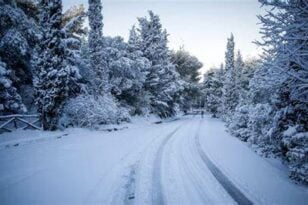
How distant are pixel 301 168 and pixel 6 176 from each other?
8255 millimetres

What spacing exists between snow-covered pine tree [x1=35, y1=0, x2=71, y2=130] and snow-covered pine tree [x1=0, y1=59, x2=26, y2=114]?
1269 millimetres

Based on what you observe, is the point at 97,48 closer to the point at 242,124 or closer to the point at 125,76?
the point at 125,76

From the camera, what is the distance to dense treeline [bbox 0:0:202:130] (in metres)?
17.2

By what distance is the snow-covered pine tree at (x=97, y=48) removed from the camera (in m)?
22.8

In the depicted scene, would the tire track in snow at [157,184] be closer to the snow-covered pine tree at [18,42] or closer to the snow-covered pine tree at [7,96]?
the snow-covered pine tree at [7,96]

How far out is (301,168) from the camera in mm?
7566

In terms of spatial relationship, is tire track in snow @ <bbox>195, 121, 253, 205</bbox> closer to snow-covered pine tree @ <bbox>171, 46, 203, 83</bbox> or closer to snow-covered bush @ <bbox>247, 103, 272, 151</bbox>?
snow-covered bush @ <bbox>247, 103, 272, 151</bbox>

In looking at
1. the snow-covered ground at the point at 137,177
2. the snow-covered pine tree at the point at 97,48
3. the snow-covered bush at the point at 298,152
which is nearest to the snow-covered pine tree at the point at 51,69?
the snow-covered ground at the point at 137,177

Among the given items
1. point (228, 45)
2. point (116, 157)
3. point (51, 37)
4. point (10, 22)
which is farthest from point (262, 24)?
point (228, 45)

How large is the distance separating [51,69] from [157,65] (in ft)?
67.6

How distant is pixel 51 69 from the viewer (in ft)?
56.8

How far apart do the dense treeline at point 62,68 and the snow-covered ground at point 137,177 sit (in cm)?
548

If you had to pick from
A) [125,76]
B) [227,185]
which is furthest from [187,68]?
[227,185]

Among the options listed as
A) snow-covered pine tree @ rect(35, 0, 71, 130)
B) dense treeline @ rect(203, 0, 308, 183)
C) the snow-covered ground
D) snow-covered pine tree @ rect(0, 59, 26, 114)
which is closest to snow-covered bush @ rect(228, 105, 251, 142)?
dense treeline @ rect(203, 0, 308, 183)
